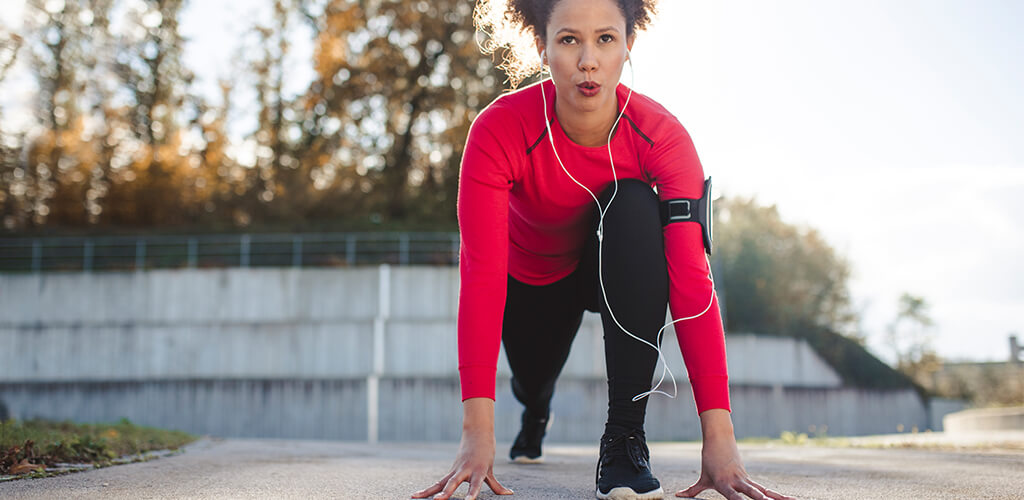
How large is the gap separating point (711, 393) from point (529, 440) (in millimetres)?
1436

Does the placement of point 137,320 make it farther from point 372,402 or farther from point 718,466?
point 718,466

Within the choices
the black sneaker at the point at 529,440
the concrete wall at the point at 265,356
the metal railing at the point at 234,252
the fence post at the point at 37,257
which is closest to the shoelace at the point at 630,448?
the black sneaker at the point at 529,440

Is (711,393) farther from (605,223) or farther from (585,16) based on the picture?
(585,16)

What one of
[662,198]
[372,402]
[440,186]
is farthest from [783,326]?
[662,198]

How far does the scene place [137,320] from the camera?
56.4ft

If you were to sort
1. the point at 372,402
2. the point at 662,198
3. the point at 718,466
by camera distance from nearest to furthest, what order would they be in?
the point at 718,466 < the point at 662,198 < the point at 372,402

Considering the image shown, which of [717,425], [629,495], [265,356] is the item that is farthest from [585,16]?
[265,356]

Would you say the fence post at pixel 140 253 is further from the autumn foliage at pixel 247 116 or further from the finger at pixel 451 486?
the finger at pixel 451 486

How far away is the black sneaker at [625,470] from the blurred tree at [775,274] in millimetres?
18970

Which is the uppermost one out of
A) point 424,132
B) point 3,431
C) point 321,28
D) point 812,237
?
point 321,28

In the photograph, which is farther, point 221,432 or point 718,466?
point 221,432

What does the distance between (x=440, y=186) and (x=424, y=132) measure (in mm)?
1382

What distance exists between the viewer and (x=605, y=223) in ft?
7.73

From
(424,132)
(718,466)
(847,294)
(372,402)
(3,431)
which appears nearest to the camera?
(718,466)
